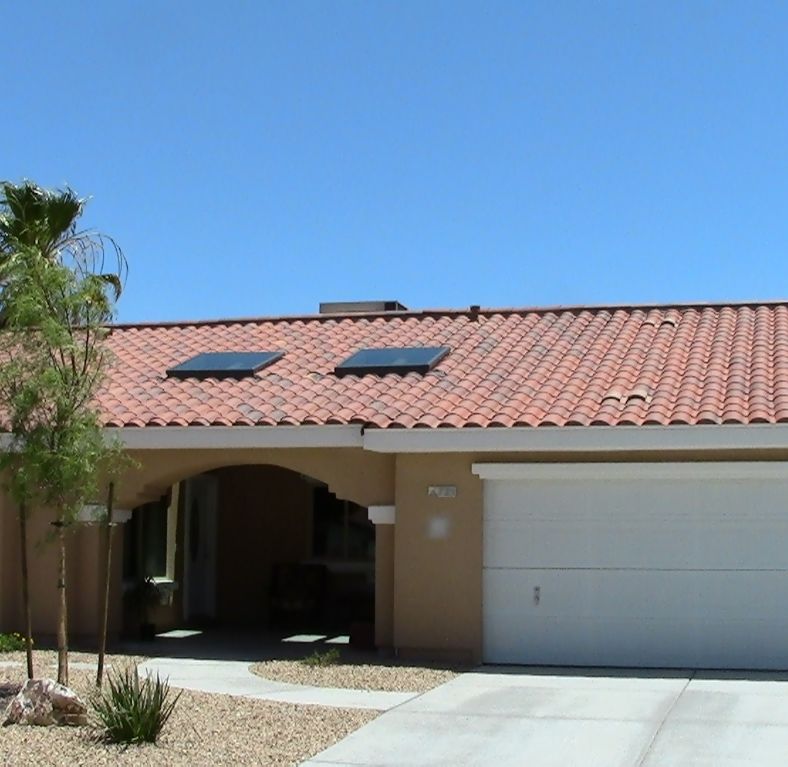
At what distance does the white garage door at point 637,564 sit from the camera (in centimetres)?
1584

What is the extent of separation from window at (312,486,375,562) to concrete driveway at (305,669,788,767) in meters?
8.06

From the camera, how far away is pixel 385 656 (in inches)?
669

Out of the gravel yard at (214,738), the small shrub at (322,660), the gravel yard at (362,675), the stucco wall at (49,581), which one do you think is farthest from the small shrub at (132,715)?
the stucco wall at (49,581)

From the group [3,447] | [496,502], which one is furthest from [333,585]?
[3,447]

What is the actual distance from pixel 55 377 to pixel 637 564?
23.3 feet

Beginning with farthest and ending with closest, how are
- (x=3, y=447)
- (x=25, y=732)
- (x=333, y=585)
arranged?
(x=333, y=585)
(x=3, y=447)
(x=25, y=732)

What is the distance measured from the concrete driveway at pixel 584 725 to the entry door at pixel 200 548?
27.2ft

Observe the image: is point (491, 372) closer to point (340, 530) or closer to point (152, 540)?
point (340, 530)

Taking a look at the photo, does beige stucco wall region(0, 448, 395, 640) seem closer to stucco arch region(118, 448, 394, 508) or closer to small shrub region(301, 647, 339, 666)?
stucco arch region(118, 448, 394, 508)

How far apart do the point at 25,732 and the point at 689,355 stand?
10906 millimetres

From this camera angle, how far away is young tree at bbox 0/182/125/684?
1259 cm

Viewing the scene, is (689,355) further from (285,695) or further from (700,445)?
(285,695)

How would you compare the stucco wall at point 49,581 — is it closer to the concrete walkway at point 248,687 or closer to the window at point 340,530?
the concrete walkway at point 248,687

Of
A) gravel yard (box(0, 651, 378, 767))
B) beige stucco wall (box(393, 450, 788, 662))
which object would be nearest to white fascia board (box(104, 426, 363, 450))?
beige stucco wall (box(393, 450, 788, 662))
